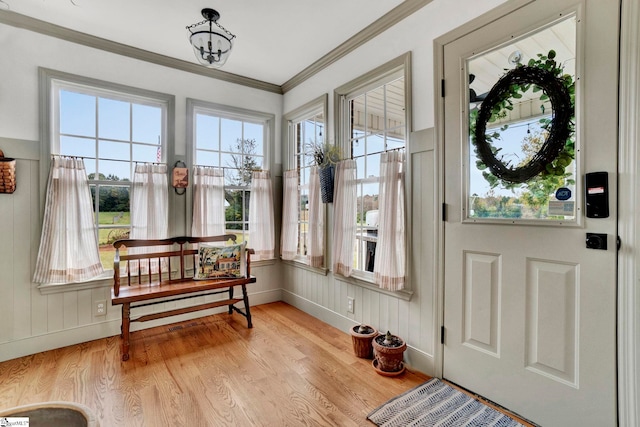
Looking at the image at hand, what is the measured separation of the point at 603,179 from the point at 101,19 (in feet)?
12.0

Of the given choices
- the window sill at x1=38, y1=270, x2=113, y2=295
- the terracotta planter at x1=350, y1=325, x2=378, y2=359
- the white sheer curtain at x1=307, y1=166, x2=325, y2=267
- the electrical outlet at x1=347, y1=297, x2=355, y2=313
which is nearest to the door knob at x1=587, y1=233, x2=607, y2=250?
the terracotta planter at x1=350, y1=325, x2=378, y2=359

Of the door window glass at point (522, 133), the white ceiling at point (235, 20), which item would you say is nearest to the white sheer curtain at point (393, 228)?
the door window glass at point (522, 133)

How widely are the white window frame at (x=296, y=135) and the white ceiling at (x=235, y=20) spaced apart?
1.64ft

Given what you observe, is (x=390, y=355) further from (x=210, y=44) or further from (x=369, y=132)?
(x=210, y=44)

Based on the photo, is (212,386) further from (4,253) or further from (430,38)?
(430,38)

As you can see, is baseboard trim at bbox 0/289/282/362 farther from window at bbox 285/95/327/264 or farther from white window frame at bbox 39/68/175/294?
window at bbox 285/95/327/264

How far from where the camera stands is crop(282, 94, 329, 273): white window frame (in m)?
3.15

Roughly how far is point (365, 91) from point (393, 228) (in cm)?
136

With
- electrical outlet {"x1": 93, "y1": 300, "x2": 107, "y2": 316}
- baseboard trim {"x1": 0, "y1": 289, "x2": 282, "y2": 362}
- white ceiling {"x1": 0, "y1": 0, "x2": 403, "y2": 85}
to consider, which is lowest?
baseboard trim {"x1": 0, "y1": 289, "x2": 282, "y2": 362}

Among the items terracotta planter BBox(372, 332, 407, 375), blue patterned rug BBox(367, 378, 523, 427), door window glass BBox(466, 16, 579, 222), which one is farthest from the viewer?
terracotta planter BBox(372, 332, 407, 375)

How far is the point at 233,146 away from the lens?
357 centimetres

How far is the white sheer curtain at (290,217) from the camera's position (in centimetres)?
355

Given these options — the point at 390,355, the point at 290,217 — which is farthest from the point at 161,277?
the point at 390,355

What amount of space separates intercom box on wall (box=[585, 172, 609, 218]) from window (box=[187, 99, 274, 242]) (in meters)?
3.09
